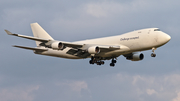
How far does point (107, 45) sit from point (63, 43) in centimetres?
780

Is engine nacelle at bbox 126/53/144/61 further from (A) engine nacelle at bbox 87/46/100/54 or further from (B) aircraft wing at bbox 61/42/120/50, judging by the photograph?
(A) engine nacelle at bbox 87/46/100/54

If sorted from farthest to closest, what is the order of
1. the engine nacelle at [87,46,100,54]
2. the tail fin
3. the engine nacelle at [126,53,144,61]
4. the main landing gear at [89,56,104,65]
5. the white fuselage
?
the tail fin, the engine nacelle at [126,53,144,61], the main landing gear at [89,56,104,65], the engine nacelle at [87,46,100,54], the white fuselage

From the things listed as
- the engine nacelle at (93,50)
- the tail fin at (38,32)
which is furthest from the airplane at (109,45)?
the tail fin at (38,32)

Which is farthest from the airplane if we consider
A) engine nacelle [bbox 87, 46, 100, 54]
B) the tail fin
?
the tail fin

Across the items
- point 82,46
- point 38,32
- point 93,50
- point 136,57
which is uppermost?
point 38,32

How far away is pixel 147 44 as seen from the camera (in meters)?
56.0

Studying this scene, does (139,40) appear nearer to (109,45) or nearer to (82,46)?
(109,45)

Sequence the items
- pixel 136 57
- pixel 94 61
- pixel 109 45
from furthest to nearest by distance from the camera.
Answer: pixel 136 57 < pixel 94 61 < pixel 109 45

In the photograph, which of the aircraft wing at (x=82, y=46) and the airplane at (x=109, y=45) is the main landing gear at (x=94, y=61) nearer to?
the airplane at (x=109, y=45)

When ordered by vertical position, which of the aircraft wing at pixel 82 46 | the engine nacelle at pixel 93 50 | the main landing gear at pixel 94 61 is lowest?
the main landing gear at pixel 94 61

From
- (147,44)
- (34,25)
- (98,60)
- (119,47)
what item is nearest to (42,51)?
(34,25)

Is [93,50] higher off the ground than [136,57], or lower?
higher

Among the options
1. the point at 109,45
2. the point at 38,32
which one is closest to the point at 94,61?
the point at 109,45

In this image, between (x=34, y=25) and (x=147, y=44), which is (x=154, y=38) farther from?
(x=34, y=25)
